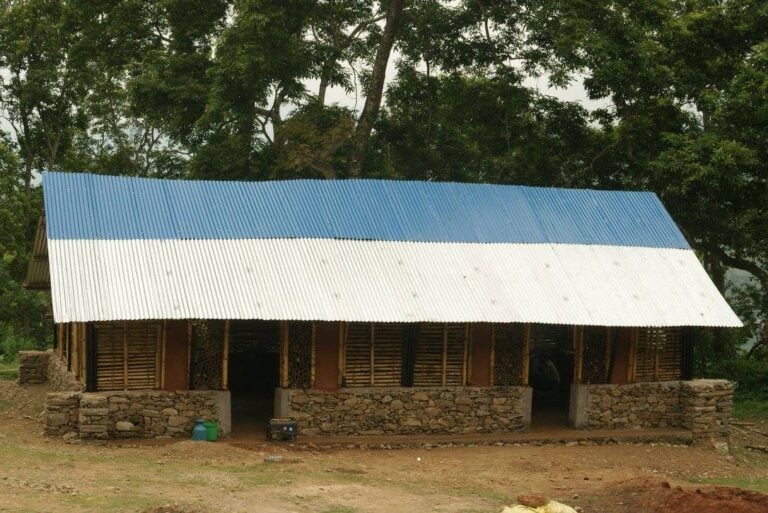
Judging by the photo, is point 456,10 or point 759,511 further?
point 456,10

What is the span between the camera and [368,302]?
16969 millimetres

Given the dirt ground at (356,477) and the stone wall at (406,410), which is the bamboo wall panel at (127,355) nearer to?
the dirt ground at (356,477)

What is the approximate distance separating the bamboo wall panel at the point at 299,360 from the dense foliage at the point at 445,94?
37.2 ft

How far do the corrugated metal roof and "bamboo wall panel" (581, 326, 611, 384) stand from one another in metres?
0.86

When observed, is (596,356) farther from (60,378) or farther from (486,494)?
(60,378)

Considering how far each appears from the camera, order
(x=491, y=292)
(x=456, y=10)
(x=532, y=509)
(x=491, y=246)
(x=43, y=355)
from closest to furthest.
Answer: (x=532, y=509) < (x=491, y=292) < (x=491, y=246) < (x=43, y=355) < (x=456, y=10)

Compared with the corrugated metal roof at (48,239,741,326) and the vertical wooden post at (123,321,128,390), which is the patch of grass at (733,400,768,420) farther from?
the vertical wooden post at (123,321,128,390)

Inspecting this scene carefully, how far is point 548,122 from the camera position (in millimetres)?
30109

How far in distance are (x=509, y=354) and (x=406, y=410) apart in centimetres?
233

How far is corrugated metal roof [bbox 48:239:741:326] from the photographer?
52.6 ft

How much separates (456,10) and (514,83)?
2.86m

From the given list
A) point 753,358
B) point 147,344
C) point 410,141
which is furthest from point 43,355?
point 753,358

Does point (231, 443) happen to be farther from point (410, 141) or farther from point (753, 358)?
point (753, 358)

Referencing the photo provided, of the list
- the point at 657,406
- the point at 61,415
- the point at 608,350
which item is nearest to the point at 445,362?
the point at 608,350
